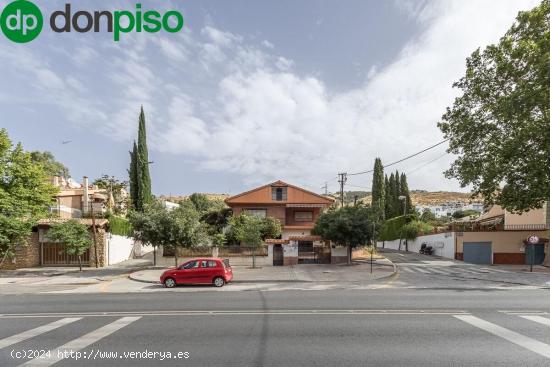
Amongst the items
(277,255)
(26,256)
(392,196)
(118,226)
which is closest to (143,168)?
(118,226)

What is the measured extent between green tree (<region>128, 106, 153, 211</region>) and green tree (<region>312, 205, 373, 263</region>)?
914 inches

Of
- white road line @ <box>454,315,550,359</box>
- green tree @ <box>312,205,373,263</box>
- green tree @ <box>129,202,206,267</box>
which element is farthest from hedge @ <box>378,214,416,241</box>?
white road line @ <box>454,315,550,359</box>

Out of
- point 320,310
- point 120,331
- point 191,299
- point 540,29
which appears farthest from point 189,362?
point 540,29

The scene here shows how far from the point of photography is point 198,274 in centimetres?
1809

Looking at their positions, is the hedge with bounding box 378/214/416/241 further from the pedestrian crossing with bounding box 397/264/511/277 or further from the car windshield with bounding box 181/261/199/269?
the car windshield with bounding box 181/261/199/269

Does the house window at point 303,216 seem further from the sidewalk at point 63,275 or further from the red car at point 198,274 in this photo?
the red car at point 198,274

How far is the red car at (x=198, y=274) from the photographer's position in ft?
59.3

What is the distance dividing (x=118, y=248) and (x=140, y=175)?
451 inches

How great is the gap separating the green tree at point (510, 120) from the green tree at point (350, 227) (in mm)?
A: 9141

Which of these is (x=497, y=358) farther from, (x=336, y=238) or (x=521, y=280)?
(x=336, y=238)

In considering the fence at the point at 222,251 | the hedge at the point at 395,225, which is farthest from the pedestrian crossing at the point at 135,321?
the hedge at the point at 395,225

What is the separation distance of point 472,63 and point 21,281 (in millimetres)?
35577

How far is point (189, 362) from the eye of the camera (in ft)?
21.7

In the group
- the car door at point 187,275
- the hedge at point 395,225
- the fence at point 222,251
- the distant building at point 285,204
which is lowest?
the hedge at point 395,225
